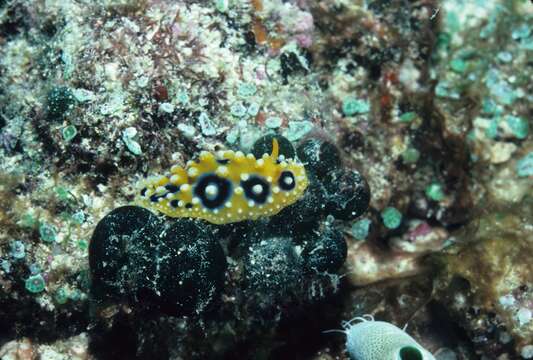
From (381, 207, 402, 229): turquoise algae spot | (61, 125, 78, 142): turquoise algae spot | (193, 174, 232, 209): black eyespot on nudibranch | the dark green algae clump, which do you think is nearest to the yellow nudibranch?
(193, 174, 232, 209): black eyespot on nudibranch

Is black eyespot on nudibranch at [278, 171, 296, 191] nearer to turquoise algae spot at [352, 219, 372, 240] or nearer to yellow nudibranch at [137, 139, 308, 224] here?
yellow nudibranch at [137, 139, 308, 224]

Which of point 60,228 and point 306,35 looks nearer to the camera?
point 60,228

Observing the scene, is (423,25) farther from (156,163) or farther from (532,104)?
(156,163)

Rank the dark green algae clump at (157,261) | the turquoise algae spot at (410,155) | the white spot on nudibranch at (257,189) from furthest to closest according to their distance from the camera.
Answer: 1. the turquoise algae spot at (410,155)
2. the white spot on nudibranch at (257,189)
3. the dark green algae clump at (157,261)

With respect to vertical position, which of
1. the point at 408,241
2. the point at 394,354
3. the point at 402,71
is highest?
the point at 402,71

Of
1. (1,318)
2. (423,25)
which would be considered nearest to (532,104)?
(423,25)

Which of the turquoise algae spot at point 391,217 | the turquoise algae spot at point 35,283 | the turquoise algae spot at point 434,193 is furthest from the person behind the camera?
the turquoise algae spot at point 434,193

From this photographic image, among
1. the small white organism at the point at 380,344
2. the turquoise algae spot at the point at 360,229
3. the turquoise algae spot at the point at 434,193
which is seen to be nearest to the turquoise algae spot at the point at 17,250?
the small white organism at the point at 380,344

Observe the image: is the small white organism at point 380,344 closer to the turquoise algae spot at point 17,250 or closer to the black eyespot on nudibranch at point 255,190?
the black eyespot on nudibranch at point 255,190
